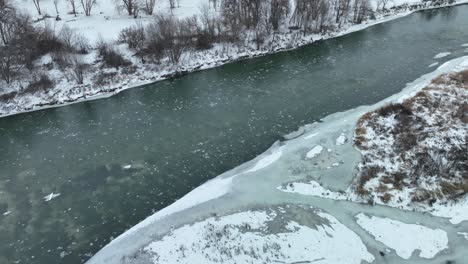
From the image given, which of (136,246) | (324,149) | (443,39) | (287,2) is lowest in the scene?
(136,246)

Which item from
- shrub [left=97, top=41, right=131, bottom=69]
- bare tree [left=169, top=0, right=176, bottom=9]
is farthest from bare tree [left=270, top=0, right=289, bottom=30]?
shrub [left=97, top=41, right=131, bottom=69]

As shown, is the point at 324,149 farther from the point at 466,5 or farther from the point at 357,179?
the point at 466,5

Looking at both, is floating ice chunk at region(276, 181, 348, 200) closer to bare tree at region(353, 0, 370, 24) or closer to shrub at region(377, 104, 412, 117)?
shrub at region(377, 104, 412, 117)

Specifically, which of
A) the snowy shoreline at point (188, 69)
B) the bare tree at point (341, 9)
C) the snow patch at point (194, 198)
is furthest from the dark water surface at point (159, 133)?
the bare tree at point (341, 9)

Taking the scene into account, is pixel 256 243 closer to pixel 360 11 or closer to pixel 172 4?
pixel 360 11

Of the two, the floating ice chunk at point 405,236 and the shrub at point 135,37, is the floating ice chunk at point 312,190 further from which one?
the shrub at point 135,37

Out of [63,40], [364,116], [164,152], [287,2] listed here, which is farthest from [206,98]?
[287,2]
